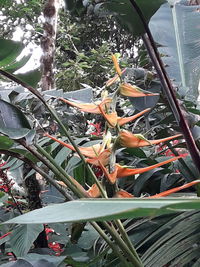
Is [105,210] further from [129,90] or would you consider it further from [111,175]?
[129,90]

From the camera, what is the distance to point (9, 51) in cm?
48

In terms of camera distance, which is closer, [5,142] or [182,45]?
[5,142]

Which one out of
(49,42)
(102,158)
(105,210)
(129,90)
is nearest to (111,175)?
(102,158)

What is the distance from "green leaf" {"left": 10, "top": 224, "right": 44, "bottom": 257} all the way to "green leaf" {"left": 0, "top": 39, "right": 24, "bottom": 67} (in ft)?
0.86

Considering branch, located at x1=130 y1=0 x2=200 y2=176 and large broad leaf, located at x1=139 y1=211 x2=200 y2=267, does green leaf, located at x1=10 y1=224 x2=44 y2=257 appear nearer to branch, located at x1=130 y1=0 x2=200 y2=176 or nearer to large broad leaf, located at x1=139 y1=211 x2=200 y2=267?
large broad leaf, located at x1=139 y1=211 x2=200 y2=267

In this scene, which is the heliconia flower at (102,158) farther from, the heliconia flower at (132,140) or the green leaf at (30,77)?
the green leaf at (30,77)

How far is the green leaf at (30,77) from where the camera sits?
522 millimetres

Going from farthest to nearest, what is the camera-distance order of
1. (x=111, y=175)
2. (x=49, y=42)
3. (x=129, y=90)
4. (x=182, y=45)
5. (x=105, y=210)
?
(x=49, y=42) < (x=182, y=45) < (x=129, y=90) < (x=111, y=175) < (x=105, y=210)

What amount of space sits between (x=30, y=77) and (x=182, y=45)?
0.30 m

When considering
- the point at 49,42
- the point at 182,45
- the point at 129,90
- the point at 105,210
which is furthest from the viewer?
the point at 49,42

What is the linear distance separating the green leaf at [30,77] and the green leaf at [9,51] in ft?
0.09

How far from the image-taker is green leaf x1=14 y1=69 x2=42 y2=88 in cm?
52

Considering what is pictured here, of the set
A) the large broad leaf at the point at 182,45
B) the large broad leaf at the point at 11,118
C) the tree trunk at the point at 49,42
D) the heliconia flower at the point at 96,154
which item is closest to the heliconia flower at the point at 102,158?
the heliconia flower at the point at 96,154

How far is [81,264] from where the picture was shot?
0.50m
